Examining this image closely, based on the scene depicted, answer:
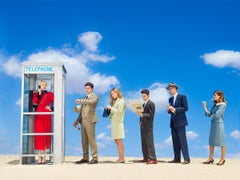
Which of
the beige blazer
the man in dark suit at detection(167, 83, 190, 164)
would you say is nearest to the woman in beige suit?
the beige blazer

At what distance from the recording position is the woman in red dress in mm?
10766

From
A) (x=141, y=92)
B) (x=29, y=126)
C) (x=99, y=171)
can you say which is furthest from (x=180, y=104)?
(x=29, y=126)

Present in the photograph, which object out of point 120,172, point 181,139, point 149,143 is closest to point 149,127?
point 149,143

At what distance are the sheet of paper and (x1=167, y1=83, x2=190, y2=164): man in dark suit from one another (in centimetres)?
79

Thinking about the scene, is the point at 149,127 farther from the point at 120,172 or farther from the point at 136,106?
the point at 120,172

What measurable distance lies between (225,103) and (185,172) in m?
2.67

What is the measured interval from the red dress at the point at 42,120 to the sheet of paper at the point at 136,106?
2.12 meters

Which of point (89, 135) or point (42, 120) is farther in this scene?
point (42, 120)

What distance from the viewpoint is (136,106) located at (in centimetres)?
1041

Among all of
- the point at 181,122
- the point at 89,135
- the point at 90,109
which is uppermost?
the point at 90,109

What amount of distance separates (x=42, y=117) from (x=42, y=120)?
8cm

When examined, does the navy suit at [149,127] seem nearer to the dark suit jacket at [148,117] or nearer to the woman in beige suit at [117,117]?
the dark suit jacket at [148,117]

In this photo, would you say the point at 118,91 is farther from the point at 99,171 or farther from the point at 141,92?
the point at 99,171

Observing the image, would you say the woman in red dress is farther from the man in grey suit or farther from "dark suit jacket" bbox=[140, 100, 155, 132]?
"dark suit jacket" bbox=[140, 100, 155, 132]
